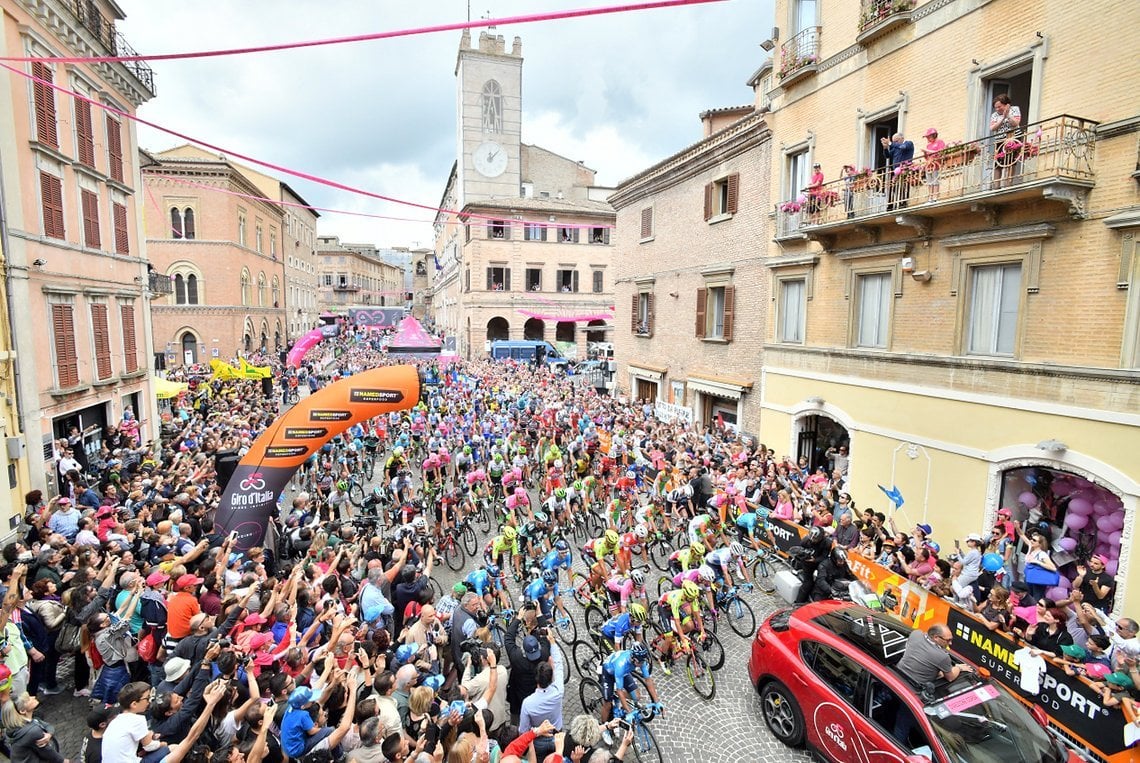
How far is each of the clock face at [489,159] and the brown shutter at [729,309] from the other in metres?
40.1

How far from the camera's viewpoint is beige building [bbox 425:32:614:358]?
Answer: 155 feet

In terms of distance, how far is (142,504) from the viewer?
10648 millimetres

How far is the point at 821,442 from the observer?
52.7 ft

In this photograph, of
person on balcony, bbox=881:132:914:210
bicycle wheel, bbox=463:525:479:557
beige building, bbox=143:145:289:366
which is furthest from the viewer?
beige building, bbox=143:145:289:366

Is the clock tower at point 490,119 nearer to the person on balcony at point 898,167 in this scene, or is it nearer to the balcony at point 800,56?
the balcony at point 800,56

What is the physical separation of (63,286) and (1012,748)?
775 inches

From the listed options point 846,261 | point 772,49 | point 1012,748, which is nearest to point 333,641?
point 1012,748

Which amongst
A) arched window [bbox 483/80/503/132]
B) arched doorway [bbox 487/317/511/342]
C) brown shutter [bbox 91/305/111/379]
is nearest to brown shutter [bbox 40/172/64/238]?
brown shutter [bbox 91/305/111/379]

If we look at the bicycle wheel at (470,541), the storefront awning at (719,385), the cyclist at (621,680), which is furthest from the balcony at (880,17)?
the bicycle wheel at (470,541)

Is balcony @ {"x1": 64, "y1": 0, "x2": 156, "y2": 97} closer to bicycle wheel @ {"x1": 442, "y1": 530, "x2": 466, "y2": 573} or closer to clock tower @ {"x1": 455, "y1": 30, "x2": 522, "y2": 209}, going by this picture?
bicycle wheel @ {"x1": 442, "y1": 530, "x2": 466, "y2": 573}

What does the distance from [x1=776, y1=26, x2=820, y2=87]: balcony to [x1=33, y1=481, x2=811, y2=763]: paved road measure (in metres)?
14.5

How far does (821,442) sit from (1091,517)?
6471 mm

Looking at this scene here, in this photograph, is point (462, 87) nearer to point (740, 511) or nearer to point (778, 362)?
point (778, 362)

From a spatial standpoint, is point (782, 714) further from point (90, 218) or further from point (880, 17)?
point (90, 218)
